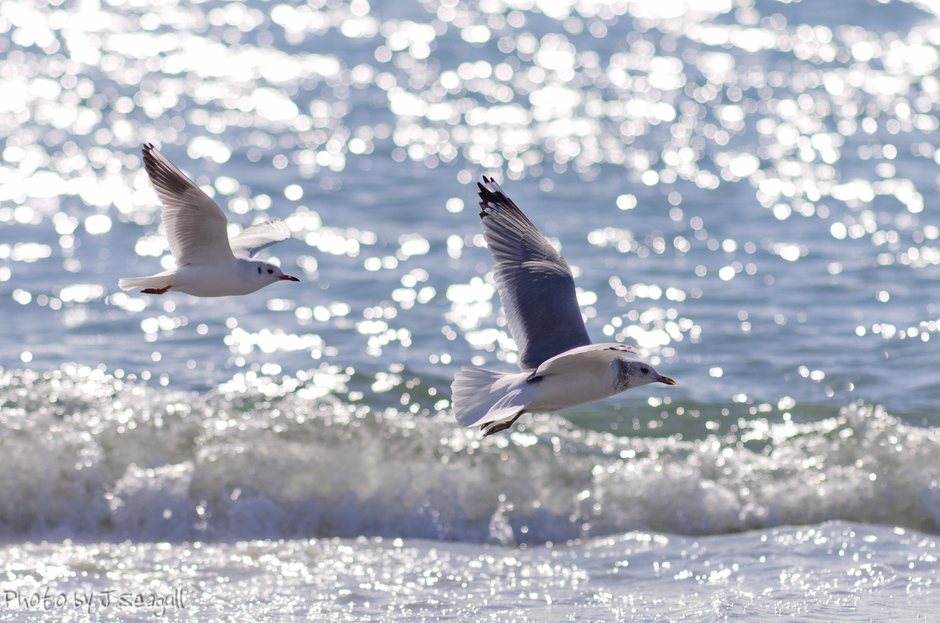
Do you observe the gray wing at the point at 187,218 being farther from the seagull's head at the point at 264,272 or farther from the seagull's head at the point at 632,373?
the seagull's head at the point at 632,373

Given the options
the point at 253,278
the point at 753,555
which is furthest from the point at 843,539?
the point at 253,278

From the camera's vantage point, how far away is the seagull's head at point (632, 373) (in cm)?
453

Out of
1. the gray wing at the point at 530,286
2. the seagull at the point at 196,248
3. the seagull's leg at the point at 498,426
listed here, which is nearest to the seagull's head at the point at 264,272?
the seagull at the point at 196,248

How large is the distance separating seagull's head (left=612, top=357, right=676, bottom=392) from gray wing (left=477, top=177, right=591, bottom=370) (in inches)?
13.2

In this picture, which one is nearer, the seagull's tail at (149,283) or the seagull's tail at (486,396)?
the seagull's tail at (486,396)

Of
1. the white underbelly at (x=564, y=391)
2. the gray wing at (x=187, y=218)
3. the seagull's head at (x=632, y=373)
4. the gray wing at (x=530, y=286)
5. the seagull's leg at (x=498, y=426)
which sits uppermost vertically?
the gray wing at (x=187, y=218)

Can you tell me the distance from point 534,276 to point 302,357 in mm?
4482

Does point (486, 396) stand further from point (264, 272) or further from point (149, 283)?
point (149, 283)

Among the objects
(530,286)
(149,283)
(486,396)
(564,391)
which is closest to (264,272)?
(149,283)

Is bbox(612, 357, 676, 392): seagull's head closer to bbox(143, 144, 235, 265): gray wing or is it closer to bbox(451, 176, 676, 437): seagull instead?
bbox(451, 176, 676, 437): seagull

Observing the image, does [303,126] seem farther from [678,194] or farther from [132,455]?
[132,455]

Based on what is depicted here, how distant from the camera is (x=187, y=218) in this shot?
17.0 feet

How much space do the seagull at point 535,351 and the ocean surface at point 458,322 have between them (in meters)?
1.48

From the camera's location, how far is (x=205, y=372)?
890 centimetres
